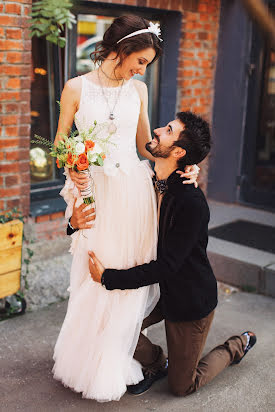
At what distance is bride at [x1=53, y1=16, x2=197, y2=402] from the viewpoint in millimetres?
2535

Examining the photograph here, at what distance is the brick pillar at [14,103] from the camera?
380 cm

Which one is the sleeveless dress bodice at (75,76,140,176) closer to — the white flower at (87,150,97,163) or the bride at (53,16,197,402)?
the bride at (53,16,197,402)

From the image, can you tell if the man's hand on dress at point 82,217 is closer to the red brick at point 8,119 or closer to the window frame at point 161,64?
the red brick at point 8,119

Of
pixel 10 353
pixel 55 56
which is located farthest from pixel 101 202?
pixel 55 56

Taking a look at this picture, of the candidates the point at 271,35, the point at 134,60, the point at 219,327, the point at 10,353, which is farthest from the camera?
the point at 219,327

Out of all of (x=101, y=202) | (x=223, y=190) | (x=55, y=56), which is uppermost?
(x=55, y=56)

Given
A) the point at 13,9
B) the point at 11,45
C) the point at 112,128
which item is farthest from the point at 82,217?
the point at 13,9

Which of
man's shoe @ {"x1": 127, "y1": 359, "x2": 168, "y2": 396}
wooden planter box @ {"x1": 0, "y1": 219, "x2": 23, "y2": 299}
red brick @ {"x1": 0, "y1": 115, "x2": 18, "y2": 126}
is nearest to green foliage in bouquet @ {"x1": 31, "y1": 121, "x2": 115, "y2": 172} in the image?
wooden planter box @ {"x1": 0, "y1": 219, "x2": 23, "y2": 299}

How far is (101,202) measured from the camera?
2611 millimetres

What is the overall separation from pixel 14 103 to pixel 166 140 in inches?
75.8

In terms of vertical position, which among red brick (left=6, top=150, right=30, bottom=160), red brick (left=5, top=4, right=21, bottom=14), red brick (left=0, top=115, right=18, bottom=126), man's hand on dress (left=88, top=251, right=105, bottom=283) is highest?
red brick (left=5, top=4, right=21, bottom=14)

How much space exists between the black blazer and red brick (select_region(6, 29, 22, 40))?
204cm

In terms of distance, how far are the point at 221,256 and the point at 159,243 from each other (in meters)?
1.99

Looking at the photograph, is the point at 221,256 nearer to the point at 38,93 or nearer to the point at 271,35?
the point at 38,93
